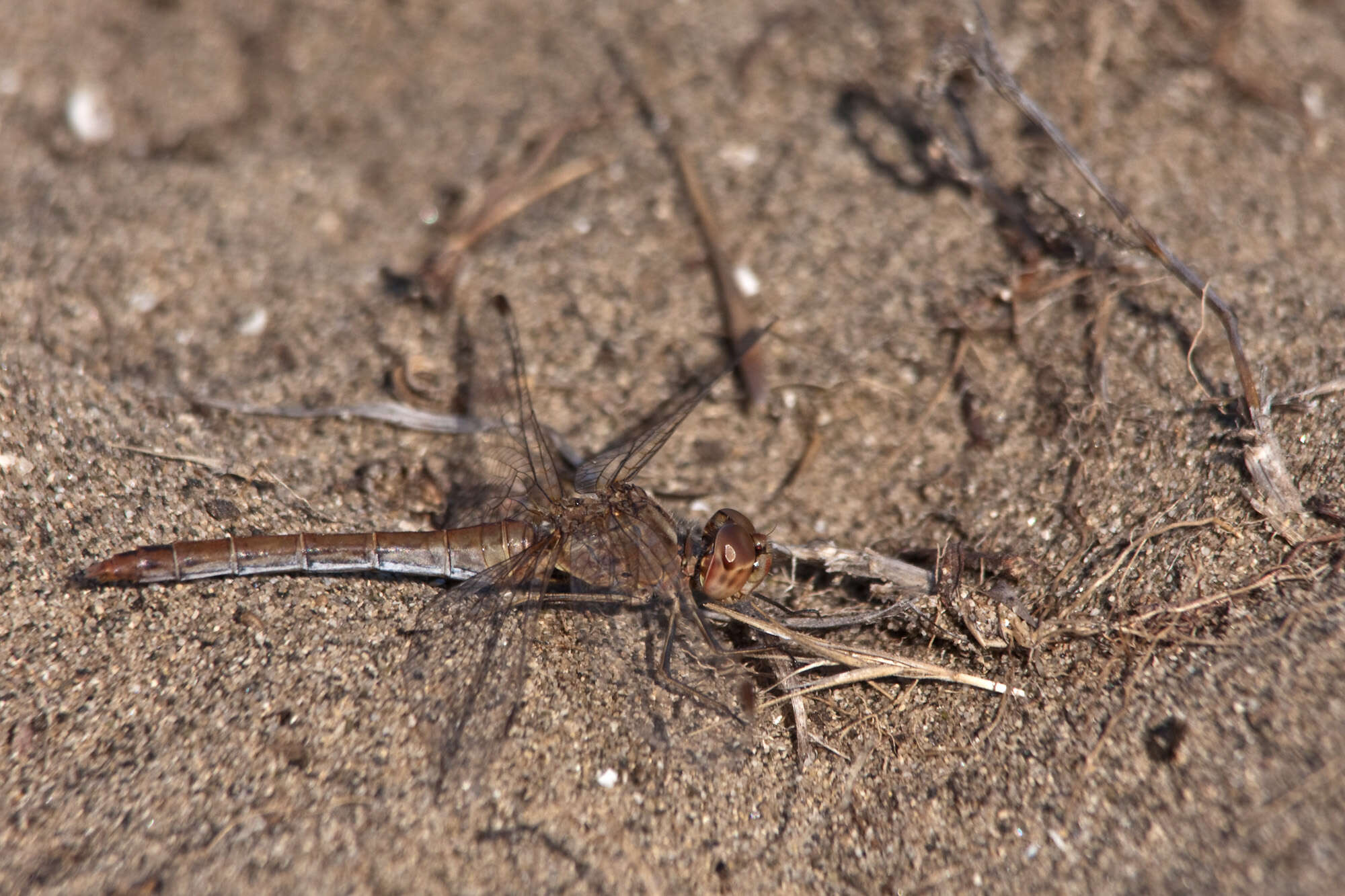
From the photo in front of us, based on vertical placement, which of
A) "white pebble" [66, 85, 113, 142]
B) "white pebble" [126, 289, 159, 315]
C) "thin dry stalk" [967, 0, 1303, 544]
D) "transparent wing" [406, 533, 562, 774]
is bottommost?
"transparent wing" [406, 533, 562, 774]

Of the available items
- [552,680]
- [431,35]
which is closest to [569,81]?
[431,35]

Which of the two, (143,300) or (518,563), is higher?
(143,300)

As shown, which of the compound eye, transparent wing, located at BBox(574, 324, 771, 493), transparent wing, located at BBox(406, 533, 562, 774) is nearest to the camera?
transparent wing, located at BBox(406, 533, 562, 774)

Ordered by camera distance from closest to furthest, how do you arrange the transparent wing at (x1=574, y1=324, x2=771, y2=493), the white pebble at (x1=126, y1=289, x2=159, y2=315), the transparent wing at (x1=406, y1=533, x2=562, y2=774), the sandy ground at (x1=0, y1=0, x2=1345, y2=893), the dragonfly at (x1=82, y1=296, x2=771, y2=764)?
the sandy ground at (x1=0, y1=0, x2=1345, y2=893)
the transparent wing at (x1=406, y1=533, x2=562, y2=774)
the dragonfly at (x1=82, y1=296, x2=771, y2=764)
the transparent wing at (x1=574, y1=324, x2=771, y2=493)
the white pebble at (x1=126, y1=289, x2=159, y2=315)

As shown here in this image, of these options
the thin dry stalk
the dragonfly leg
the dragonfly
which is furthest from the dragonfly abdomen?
the thin dry stalk

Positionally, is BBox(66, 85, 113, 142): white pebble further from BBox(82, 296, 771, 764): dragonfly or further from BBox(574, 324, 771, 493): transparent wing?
BBox(574, 324, 771, 493): transparent wing

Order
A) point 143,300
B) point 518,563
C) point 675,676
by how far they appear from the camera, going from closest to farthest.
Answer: point 675,676
point 518,563
point 143,300

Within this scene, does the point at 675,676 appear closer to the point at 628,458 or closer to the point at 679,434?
the point at 628,458

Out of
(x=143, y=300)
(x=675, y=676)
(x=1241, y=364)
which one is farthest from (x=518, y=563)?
(x=1241, y=364)

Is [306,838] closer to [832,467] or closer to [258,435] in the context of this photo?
[258,435]
